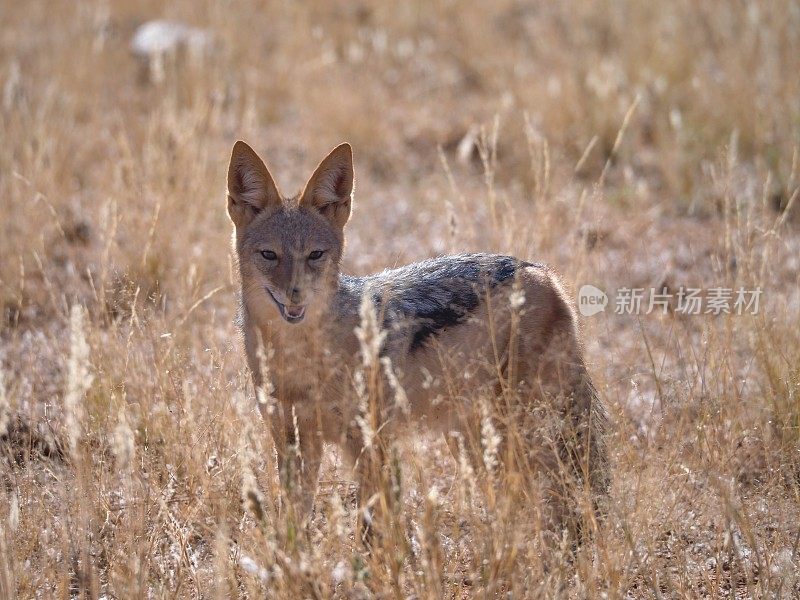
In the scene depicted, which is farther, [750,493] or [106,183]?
[106,183]

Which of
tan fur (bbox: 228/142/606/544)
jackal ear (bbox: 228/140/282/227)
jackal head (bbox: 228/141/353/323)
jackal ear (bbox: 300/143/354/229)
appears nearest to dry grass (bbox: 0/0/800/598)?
tan fur (bbox: 228/142/606/544)

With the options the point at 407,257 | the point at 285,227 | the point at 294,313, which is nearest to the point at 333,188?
the point at 285,227

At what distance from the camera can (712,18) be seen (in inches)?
393

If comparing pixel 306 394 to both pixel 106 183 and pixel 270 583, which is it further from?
pixel 106 183

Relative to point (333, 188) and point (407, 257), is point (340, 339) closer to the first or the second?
point (333, 188)

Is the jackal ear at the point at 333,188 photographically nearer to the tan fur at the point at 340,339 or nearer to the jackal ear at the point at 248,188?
the tan fur at the point at 340,339

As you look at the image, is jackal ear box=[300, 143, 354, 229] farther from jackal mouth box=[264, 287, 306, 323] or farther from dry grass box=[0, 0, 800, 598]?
dry grass box=[0, 0, 800, 598]

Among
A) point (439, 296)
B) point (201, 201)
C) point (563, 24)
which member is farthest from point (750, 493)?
point (563, 24)

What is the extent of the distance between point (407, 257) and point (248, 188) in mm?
2958

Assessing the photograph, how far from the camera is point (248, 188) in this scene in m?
4.11

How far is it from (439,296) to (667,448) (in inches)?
42.9

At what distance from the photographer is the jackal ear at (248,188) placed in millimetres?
3977

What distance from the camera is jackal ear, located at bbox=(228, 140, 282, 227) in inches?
157

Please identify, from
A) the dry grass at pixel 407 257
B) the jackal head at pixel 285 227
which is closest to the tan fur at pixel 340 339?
the jackal head at pixel 285 227
